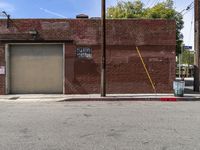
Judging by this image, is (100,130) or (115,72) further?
(115,72)

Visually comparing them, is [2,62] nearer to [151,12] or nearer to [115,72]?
[115,72]

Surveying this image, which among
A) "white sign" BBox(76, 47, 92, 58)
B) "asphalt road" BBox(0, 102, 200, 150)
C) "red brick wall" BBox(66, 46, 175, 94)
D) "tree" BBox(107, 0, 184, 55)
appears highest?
"tree" BBox(107, 0, 184, 55)

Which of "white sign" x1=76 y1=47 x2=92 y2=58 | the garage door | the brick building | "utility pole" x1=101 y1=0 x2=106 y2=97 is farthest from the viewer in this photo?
the garage door

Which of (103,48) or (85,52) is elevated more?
(103,48)

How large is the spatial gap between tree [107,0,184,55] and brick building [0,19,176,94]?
19738 millimetres

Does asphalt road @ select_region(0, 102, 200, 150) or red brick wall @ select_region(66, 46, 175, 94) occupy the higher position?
red brick wall @ select_region(66, 46, 175, 94)

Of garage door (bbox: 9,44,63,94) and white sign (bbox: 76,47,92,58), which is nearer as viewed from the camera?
white sign (bbox: 76,47,92,58)

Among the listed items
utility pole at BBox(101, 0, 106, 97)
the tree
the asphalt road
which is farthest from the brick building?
the tree

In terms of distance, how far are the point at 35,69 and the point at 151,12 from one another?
22.4 metres

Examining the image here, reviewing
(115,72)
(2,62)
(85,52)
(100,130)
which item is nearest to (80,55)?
(85,52)

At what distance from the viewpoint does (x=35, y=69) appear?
84.3 ft

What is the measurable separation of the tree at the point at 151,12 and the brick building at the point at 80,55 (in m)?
19.7

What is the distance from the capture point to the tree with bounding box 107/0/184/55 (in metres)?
45.1

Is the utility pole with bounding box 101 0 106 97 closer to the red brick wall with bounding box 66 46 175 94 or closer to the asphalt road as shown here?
the red brick wall with bounding box 66 46 175 94
